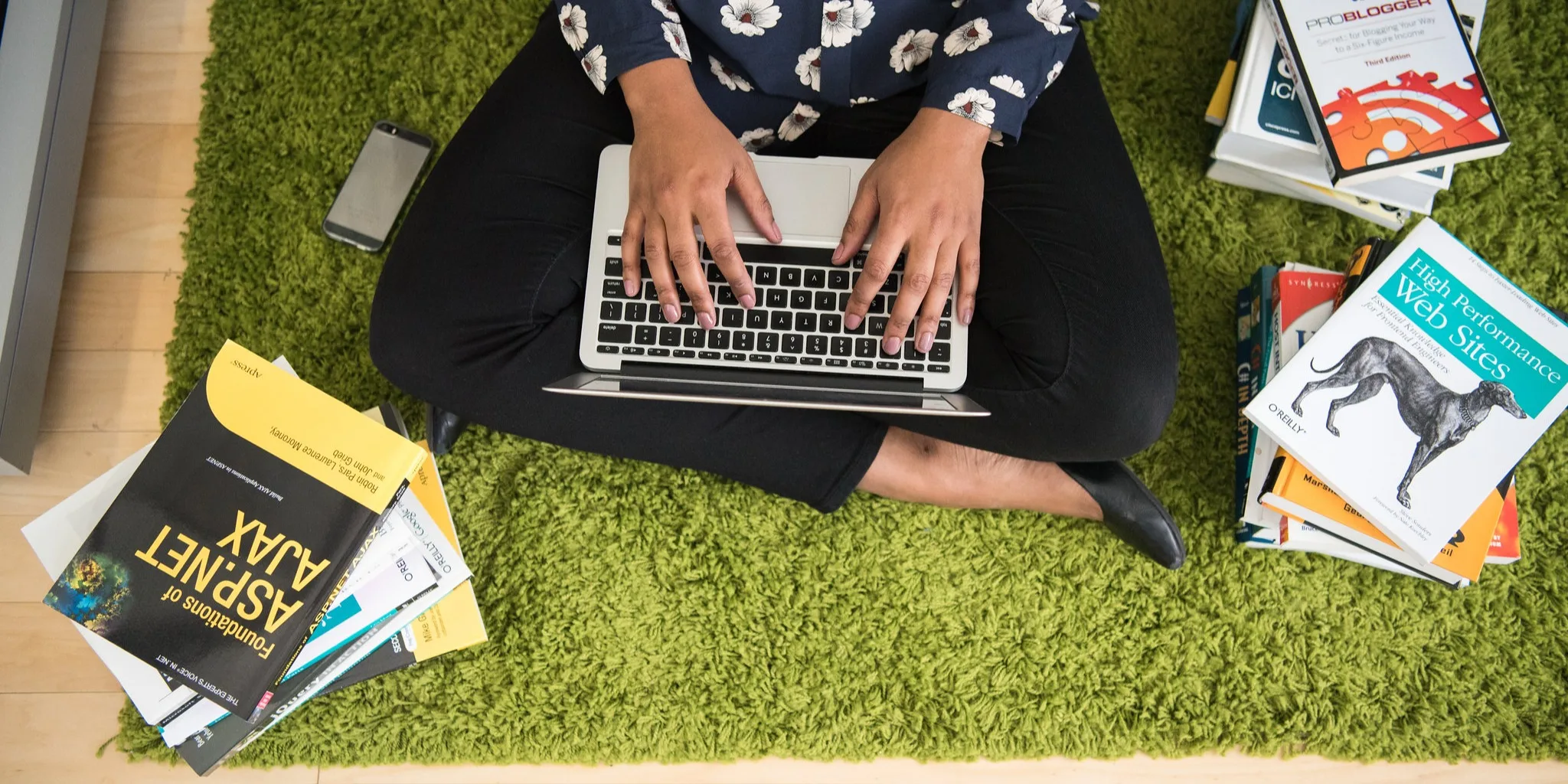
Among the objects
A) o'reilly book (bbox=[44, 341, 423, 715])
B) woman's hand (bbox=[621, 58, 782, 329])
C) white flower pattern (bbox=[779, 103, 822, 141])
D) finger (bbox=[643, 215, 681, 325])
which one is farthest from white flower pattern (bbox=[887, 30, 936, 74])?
o'reilly book (bbox=[44, 341, 423, 715])

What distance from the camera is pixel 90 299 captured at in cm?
132

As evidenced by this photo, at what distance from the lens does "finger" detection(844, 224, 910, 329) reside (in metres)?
0.91

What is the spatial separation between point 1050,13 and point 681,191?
40 cm

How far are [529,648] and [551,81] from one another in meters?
0.69

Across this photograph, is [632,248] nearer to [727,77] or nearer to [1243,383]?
[727,77]

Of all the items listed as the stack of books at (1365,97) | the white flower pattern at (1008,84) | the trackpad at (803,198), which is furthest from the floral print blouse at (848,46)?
the stack of books at (1365,97)

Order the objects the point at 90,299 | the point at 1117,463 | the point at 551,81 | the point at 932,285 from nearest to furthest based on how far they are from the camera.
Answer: the point at 932,285, the point at 551,81, the point at 1117,463, the point at 90,299

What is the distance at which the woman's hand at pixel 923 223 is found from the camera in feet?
3.01

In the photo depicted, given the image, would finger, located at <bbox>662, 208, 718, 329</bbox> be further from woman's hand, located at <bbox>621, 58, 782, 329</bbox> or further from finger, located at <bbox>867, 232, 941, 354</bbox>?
finger, located at <bbox>867, 232, 941, 354</bbox>

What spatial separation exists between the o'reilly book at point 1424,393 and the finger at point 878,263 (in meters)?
0.51

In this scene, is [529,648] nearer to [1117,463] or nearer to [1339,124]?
[1117,463]

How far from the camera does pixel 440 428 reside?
1205 millimetres

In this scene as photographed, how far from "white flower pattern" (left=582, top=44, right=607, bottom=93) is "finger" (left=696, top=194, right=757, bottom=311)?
19cm

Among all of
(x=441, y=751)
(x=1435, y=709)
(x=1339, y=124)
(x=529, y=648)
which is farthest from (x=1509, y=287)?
(x=441, y=751)
